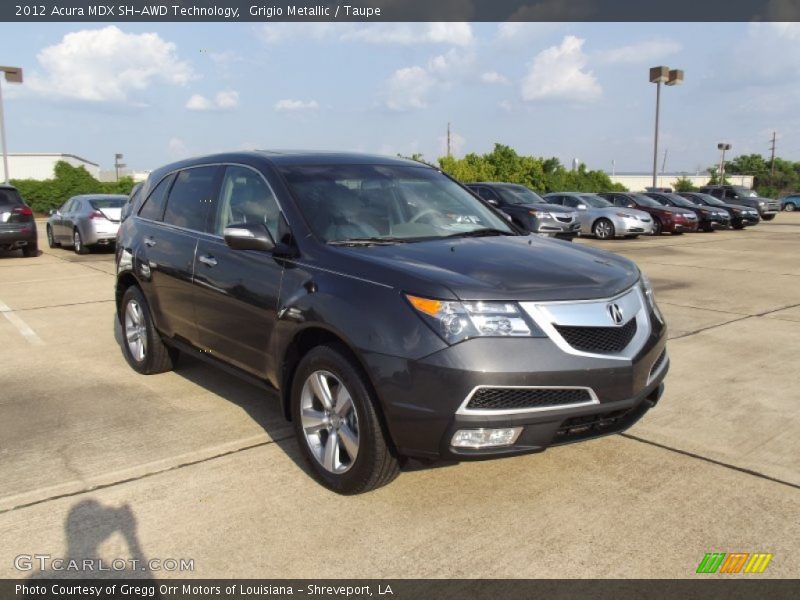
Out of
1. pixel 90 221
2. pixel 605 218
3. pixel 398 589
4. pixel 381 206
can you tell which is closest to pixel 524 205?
pixel 605 218

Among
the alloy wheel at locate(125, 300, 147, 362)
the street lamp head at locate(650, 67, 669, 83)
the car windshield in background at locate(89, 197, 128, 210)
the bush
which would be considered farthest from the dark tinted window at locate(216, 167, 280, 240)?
the street lamp head at locate(650, 67, 669, 83)

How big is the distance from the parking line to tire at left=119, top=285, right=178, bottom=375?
168 centimetres

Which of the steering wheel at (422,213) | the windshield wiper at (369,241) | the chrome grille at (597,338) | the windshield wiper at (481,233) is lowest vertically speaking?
the chrome grille at (597,338)

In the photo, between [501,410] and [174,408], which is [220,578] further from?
[174,408]

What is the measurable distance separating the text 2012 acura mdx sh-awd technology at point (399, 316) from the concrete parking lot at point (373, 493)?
371 mm

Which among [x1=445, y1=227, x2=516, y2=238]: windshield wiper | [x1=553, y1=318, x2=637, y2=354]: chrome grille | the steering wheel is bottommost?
[x1=553, y1=318, x2=637, y2=354]: chrome grille

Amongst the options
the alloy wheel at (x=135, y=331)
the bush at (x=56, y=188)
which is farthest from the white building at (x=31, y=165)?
the alloy wheel at (x=135, y=331)

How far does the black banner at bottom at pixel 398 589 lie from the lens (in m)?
2.72

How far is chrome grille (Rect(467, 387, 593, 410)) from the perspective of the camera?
303 centimetres

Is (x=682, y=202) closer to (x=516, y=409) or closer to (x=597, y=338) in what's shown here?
(x=597, y=338)

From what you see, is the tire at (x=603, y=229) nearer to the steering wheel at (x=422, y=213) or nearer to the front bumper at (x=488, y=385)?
the steering wheel at (x=422, y=213)

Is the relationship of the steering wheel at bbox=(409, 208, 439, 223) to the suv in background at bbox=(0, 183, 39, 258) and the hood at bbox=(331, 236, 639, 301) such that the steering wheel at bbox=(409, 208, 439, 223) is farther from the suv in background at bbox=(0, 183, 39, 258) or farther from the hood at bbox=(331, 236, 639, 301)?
the suv in background at bbox=(0, 183, 39, 258)

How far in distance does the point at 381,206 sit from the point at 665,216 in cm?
2055

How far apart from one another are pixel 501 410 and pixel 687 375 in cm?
319
